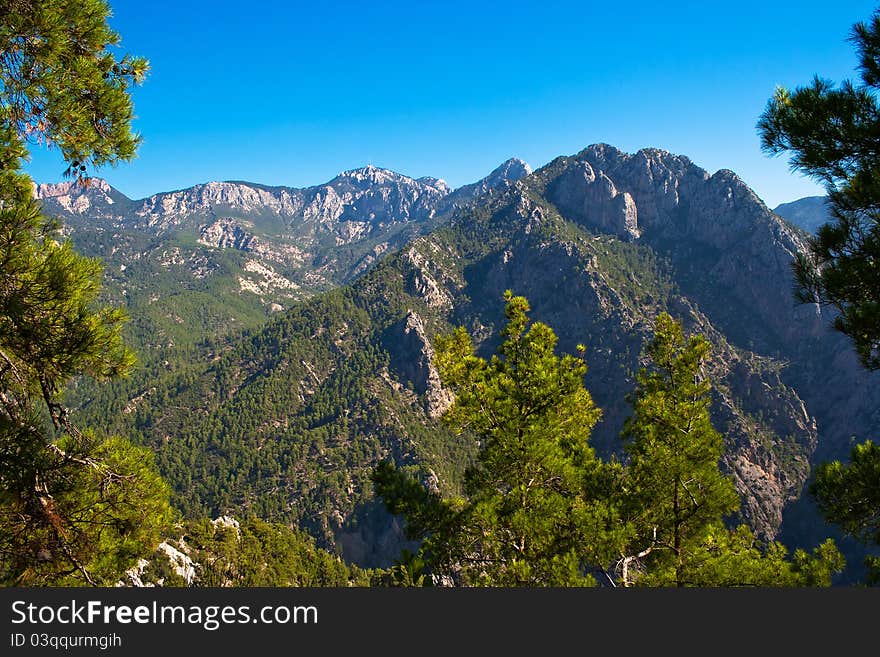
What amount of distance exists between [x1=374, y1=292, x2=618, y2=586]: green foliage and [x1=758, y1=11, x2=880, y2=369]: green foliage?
5484mm

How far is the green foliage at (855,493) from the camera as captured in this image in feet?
29.5

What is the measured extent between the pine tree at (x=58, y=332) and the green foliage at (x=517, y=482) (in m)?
6.04

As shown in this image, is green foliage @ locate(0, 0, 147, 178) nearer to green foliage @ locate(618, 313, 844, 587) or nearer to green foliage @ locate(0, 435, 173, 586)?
green foliage @ locate(0, 435, 173, 586)

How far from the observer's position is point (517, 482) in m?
10.8

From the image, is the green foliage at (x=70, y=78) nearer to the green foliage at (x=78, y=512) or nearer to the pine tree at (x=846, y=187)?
the green foliage at (x=78, y=512)

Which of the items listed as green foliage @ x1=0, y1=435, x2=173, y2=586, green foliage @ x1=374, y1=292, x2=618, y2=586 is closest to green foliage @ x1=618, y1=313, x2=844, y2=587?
green foliage @ x1=374, y1=292, x2=618, y2=586

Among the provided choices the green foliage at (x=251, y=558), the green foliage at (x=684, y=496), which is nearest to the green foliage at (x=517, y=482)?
the green foliage at (x=684, y=496)

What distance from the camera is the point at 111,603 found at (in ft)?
18.4

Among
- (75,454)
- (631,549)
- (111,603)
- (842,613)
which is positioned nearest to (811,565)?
(631,549)

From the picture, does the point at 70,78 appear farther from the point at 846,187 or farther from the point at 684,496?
the point at 684,496

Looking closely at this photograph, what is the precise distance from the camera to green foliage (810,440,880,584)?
29.5 ft

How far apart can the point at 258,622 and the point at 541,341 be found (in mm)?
8805

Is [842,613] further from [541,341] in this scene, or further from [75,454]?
[75,454]

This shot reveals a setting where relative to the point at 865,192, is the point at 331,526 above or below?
below
